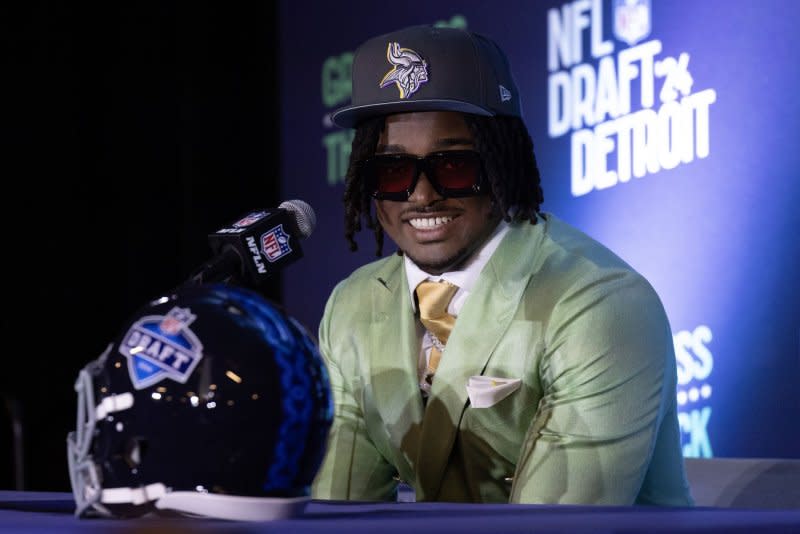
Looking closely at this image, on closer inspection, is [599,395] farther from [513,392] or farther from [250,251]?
[250,251]

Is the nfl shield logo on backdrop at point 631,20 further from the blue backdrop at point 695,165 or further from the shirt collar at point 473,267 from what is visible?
the shirt collar at point 473,267

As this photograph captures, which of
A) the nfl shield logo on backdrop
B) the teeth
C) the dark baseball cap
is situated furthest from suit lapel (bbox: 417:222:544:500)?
the nfl shield logo on backdrop

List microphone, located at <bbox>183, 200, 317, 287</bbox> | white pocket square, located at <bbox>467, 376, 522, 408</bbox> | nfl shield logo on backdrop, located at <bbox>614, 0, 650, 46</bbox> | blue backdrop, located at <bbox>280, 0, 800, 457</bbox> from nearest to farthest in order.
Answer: microphone, located at <bbox>183, 200, 317, 287</bbox> → white pocket square, located at <bbox>467, 376, 522, 408</bbox> → blue backdrop, located at <bbox>280, 0, 800, 457</bbox> → nfl shield logo on backdrop, located at <bbox>614, 0, 650, 46</bbox>

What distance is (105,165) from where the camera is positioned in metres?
4.05

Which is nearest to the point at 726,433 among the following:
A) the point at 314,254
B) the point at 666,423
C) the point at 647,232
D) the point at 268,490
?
the point at 647,232

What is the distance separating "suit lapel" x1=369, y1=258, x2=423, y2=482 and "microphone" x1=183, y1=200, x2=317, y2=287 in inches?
22.9

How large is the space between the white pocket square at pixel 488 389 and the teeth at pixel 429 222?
0.27m

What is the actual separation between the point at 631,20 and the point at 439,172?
122 centimetres

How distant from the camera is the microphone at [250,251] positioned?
142 cm

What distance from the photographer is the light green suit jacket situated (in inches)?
71.4

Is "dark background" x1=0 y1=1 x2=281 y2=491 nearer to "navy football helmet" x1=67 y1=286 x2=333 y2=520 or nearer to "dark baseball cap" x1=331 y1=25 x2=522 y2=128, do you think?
"dark baseball cap" x1=331 y1=25 x2=522 y2=128

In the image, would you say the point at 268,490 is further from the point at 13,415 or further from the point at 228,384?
the point at 13,415

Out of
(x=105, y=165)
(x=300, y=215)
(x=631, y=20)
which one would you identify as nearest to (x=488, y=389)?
(x=300, y=215)

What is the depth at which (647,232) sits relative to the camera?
9.84 feet
